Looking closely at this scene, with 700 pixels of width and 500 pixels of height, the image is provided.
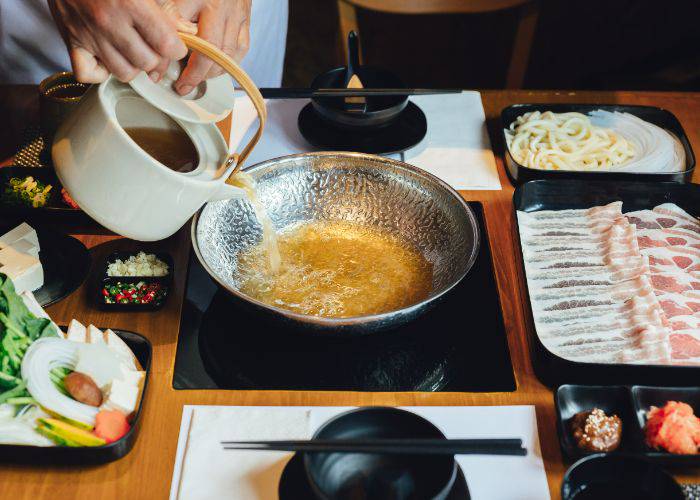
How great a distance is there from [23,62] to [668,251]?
1.85 m

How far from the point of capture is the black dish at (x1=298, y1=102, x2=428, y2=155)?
196 cm

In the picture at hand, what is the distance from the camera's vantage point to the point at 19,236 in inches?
60.3

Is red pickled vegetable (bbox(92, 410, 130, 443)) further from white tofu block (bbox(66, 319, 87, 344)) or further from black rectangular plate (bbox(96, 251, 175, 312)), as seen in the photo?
black rectangular plate (bbox(96, 251, 175, 312))

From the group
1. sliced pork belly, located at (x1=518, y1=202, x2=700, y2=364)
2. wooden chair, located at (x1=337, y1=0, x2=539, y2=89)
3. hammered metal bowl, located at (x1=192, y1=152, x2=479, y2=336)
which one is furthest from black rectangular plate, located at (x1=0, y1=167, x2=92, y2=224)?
wooden chair, located at (x1=337, y1=0, x2=539, y2=89)

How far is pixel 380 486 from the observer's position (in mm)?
1120

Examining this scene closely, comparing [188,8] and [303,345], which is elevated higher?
[188,8]

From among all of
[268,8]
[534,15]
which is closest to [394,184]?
[268,8]

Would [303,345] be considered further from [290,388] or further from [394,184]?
[394,184]

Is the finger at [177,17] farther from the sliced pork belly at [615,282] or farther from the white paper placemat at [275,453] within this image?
the sliced pork belly at [615,282]

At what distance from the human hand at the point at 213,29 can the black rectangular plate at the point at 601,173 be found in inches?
30.4

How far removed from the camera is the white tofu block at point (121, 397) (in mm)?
1225

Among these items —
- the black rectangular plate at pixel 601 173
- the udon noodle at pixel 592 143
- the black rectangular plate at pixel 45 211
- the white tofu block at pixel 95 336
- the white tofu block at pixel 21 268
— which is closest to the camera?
the white tofu block at pixel 95 336

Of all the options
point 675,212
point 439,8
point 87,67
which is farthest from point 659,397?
point 439,8

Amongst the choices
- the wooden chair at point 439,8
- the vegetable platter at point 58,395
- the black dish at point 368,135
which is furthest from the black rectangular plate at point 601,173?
the vegetable platter at point 58,395
